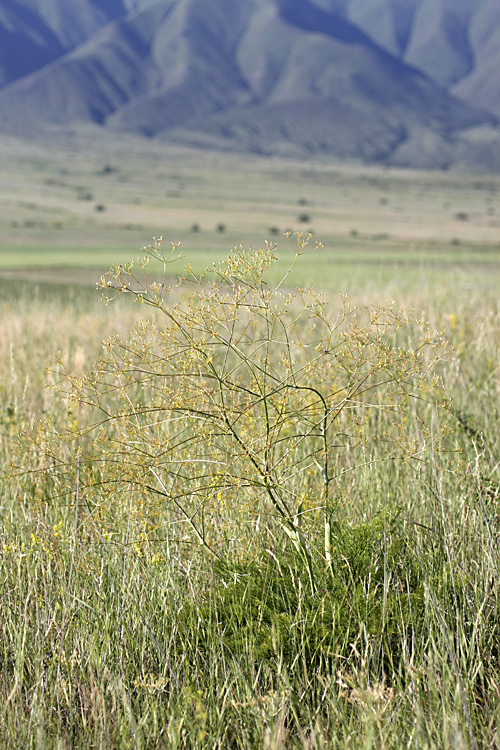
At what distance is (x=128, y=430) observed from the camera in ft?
7.38

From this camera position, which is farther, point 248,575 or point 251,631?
point 248,575

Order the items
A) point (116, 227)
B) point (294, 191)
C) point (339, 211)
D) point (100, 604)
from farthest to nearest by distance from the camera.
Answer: point (294, 191) → point (339, 211) → point (116, 227) → point (100, 604)

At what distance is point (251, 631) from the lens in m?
2.04

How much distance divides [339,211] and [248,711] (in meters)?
58.7

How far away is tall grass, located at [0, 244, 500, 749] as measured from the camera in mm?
1825

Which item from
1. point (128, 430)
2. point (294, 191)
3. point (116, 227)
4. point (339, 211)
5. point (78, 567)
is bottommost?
point (78, 567)

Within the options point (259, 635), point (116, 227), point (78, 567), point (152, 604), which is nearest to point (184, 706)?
point (259, 635)

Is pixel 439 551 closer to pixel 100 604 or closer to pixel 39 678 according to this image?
pixel 100 604

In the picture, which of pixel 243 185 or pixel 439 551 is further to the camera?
pixel 243 185

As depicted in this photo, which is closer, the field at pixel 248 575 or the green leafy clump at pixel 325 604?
the field at pixel 248 575

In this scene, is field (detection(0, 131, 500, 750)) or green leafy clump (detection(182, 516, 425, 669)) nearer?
field (detection(0, 131, 500, 750))

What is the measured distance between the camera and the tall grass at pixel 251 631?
183 cm

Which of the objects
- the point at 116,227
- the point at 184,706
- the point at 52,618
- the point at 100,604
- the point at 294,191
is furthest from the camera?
the point at 294,191

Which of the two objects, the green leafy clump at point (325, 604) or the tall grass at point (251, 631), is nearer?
the tall grass at point (251, 631)
